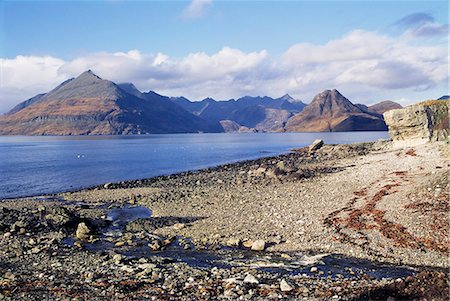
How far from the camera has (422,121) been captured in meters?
59.6

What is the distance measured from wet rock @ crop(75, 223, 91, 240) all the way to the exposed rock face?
172 ft

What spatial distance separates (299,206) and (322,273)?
12480 mm

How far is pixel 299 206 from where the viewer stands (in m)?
28.5

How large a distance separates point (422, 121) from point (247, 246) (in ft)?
162

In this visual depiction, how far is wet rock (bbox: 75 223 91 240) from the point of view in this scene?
24055 mm

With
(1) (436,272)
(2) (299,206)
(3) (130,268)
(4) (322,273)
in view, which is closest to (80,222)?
(3) (130,268)

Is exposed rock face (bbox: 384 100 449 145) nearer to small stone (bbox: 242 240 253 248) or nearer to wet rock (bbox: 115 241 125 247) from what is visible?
small stone (bbox: 242 240 253 248)

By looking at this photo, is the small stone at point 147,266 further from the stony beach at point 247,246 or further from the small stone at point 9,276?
the small stone at point 9,276

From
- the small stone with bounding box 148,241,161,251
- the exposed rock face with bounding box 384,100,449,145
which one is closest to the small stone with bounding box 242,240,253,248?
the small stone with bounding box 148,241,161,251

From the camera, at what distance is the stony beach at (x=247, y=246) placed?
14367mm

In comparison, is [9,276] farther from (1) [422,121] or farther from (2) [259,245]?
(1) [422,121]

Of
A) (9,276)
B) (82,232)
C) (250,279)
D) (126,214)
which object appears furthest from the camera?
(126,214)

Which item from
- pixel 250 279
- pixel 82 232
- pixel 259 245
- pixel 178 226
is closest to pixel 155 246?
pixel 178 226

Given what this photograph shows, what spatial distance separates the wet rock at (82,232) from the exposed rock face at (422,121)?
5233cm
